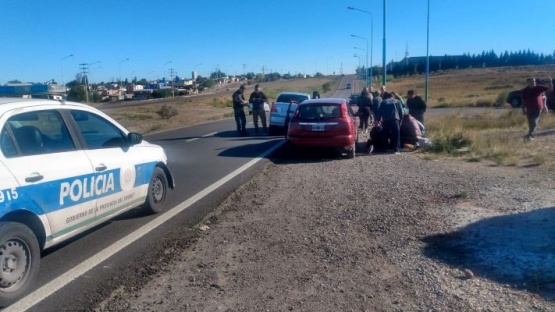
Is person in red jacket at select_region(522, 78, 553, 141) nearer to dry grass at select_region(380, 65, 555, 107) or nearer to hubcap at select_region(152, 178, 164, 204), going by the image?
hubcap at select_region(152, 178, 164, 204)

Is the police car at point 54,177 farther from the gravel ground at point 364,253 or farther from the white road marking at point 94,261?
the gravel ground at point 364,253

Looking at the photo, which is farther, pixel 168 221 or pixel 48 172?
pixel 168 221

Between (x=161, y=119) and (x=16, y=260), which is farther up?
(x=16, y=260)

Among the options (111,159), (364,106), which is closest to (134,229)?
(111,159)

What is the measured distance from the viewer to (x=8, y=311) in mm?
4465

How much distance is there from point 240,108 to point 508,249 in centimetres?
1522

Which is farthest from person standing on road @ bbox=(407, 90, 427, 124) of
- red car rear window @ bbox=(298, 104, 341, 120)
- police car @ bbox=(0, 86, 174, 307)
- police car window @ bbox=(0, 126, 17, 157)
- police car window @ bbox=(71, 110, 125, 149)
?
police car window @ bbox=(0, 126, 17, 157)

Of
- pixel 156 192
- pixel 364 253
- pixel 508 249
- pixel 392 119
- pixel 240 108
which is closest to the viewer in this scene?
pixel 508 249

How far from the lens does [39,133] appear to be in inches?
215

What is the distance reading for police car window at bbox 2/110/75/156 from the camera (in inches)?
200

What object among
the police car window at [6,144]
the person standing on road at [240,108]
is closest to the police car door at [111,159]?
the police car window at [6,144]

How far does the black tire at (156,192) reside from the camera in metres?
7.50

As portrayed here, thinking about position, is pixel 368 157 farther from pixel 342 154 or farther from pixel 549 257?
pixel 549 257

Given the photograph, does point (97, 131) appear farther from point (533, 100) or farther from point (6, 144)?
point (533, 100)
